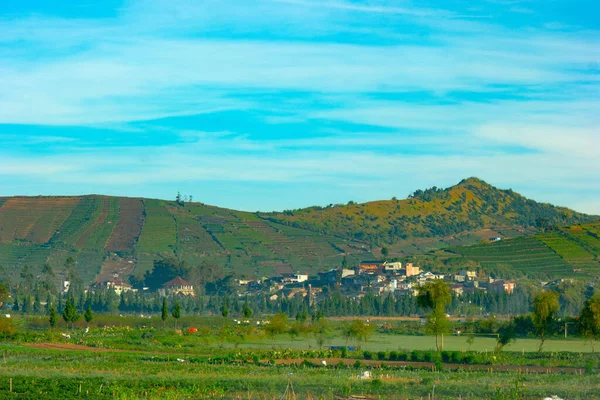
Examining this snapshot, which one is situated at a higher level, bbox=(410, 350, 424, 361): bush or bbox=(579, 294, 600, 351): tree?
bbox=(579, 294, 600, 351): tree

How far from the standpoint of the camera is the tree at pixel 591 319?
8056 centimetres

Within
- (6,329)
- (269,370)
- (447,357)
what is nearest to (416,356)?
(447,357)

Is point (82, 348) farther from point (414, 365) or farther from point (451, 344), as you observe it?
point (451, 344)

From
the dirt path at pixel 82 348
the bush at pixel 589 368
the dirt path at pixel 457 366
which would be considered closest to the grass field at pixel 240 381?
the dirt path at pixel 457 366

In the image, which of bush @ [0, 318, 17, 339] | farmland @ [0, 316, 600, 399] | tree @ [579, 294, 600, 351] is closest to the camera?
farmland @ [0, 316, 600, 399]

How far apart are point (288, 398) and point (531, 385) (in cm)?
→ 1632

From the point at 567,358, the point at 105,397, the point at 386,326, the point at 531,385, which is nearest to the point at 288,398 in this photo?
the point at 105,397

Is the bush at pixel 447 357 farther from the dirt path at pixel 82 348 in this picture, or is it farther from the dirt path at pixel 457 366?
the dirt path at pixel 82 348

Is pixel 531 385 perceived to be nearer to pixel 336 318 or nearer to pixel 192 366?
pixel 192 366

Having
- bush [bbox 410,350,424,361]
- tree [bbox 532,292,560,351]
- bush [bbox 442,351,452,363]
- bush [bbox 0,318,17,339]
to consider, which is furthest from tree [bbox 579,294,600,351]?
bush [bbox 0,318,17,339]

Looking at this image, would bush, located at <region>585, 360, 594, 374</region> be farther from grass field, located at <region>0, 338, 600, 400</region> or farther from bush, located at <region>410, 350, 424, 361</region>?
bush, located at <region>410, 350, 424, 361</region>

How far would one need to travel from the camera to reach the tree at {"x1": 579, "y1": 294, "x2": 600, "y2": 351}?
80.6 m

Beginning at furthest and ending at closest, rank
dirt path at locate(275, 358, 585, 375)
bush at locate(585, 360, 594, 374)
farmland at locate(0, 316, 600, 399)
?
dirt path at locate(275, 358, 585, 375) < bush at locate(585, 360, 594, 374) < farmland at locate(0, 316, 600, 399)

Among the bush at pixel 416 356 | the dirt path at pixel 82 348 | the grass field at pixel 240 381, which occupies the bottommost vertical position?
the dirt path at pixel 82 348
